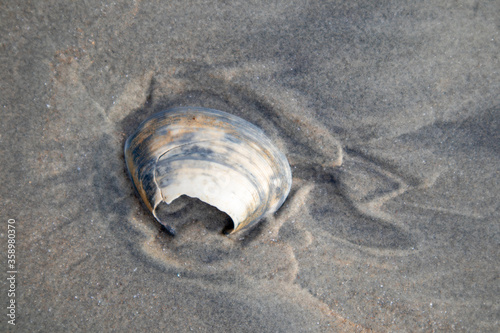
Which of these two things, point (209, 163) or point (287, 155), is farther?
point (287, 155)

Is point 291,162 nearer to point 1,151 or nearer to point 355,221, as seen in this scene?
point 355,221

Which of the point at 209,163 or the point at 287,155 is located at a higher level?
the point at 209,163

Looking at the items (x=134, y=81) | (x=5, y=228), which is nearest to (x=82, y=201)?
(x=5, y=228)

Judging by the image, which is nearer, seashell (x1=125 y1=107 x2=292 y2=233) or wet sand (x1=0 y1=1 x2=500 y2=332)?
seashell (x1=125 y1=107 x2=292 y2=233)

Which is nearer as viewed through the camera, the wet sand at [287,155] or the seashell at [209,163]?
the seashell at [209,163]
